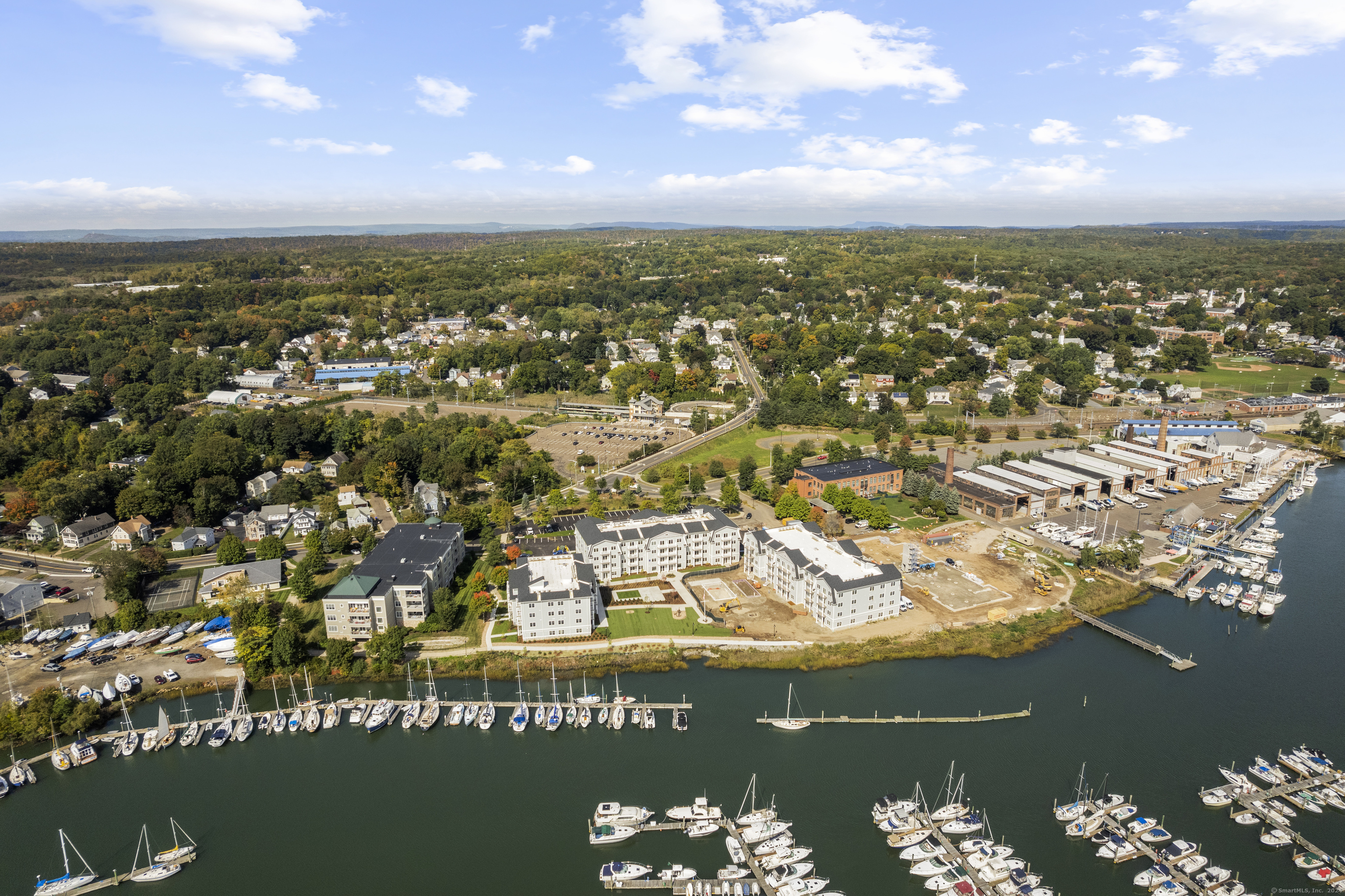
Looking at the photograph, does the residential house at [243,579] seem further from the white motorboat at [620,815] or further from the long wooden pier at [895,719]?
the long wooden pier at [895,719]

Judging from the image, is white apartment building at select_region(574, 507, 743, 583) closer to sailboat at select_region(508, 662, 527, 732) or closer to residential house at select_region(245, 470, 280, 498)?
sailboat at select_region(508, 662, 527, 732)

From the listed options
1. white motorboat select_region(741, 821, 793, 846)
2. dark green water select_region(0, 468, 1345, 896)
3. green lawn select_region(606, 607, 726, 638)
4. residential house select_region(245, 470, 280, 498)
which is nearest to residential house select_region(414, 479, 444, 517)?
residential house select_region(245, 470, 280, 498)

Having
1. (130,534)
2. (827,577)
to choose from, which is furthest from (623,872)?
(130,534)

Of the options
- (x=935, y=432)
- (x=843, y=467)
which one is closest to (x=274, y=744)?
(x=843, y=467)

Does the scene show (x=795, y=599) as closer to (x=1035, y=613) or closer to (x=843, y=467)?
(x=1035, y=613)

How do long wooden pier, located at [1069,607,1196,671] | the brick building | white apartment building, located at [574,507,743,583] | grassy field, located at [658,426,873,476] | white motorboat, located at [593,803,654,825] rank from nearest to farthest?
white motorboat, located at [593,803,654,825] → long wooden pier, located at [1069,607,1196,671] → white apartment building, located at [574,507,743,583] → the brick building → grassy field, located at [658,426,873,476]

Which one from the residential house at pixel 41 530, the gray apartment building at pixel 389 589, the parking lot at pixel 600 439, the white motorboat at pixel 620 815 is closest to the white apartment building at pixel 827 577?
the white motorboat at pixel 620 815
